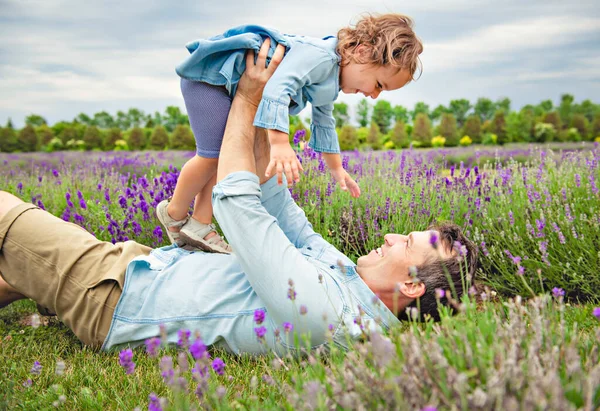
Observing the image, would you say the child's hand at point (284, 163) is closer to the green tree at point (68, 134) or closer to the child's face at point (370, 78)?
the child's face at point (370, 78)

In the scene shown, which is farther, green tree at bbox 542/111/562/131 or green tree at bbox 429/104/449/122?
green tree at bbox 429/104/449/122

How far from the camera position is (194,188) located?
296cm

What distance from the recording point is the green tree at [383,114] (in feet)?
93.4

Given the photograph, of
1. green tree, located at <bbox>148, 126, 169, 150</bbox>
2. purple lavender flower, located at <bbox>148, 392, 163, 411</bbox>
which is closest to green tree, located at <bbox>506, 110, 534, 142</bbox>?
green tree, located at <bbox>148, 126, 169, 150</bbox>

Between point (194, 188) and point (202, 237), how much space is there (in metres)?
0.31

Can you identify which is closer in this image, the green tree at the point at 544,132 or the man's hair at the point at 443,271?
the man's hair at the point at 443,271

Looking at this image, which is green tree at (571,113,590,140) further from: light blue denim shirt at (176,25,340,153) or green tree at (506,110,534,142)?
light blue denim shirt at (176,25,340,153)

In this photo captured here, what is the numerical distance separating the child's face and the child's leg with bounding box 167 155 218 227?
0.83 meters

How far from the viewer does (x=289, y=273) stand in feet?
6.40

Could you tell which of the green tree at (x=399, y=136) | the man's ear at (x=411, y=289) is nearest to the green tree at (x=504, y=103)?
the green tree at (x=399, y=136)

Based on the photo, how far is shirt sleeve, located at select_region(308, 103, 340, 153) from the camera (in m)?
2.96

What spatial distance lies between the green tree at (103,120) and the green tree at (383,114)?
17.4 metres

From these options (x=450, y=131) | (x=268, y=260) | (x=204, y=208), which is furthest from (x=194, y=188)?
(x=450, y=131)

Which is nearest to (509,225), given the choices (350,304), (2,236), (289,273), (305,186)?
(305,186)
